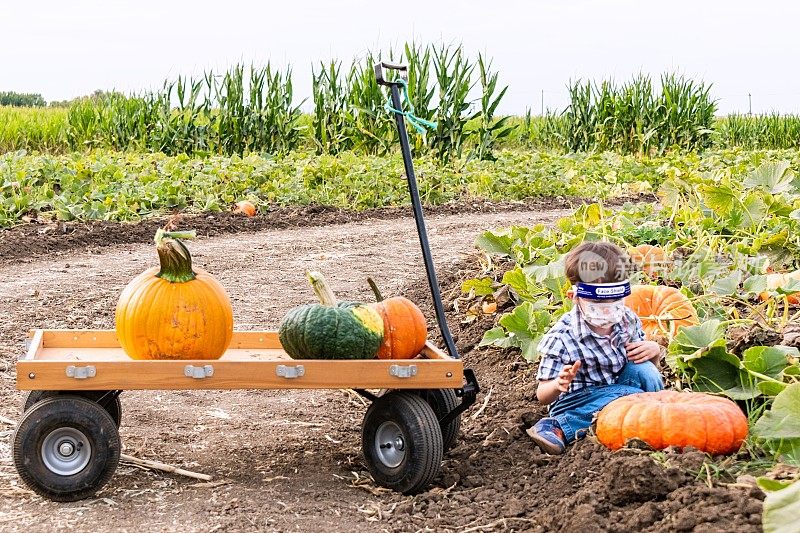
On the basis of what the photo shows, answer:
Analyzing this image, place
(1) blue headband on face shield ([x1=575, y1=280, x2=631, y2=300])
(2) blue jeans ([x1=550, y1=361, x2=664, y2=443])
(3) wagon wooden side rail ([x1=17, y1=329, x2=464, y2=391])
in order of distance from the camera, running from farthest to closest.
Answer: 1. (2) blue jeans ([x1=550, y1=361, x2=664, y2=443])
2. (1) blue headband on face shield ([x1=575, y1=280, x2=631, y2=300])
3. (3) wagon wooden side rail ([x1=17, y1=329, x2=464, y2=391])

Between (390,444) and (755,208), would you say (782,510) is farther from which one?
(755,208)

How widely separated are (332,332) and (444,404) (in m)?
0.58

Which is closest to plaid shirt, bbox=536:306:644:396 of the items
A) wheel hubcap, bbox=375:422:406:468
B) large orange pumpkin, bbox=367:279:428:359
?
large orange pumpkin, bbox=367:279:428:359

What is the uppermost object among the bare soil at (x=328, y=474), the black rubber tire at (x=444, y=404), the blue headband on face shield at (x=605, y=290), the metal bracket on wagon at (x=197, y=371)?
the blue headband on face shield at (x=605, y=290)

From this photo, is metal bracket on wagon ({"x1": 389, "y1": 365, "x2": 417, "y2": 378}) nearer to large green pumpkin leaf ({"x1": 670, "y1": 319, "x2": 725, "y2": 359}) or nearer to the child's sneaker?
the child's sneaker

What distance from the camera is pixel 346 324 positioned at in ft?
11.3

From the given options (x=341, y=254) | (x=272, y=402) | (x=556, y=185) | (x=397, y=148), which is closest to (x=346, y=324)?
(x=272, y=402)

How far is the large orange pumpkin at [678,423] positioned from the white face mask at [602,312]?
0.34 meters

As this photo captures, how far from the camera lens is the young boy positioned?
3.57 m

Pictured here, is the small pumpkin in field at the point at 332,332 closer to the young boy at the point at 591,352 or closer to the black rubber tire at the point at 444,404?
the black rubber tire at the point at 444,404

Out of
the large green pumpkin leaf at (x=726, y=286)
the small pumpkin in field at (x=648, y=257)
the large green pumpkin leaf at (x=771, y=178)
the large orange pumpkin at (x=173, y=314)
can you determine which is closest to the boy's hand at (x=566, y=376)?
the large orange pumpkin at (x=173, y=314)

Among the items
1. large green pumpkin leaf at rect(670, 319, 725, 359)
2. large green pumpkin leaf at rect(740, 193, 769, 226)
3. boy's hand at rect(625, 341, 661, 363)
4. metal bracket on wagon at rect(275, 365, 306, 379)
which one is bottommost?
boy's hand at rect(625, 341, 661, 363)

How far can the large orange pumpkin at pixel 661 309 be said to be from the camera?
4.26 m

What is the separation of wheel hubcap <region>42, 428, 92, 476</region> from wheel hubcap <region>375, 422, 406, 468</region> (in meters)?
0.98
